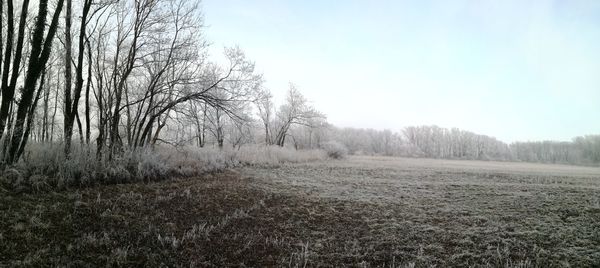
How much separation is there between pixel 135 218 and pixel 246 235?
2.16 metres

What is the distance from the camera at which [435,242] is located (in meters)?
5.20

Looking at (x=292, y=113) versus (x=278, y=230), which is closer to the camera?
(x=278, y=230)

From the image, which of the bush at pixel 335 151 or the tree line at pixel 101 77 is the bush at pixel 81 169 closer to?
the tree line at pixel 101 77

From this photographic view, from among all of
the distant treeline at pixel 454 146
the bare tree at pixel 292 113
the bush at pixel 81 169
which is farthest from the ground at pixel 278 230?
the distant treeline at pixel 454 146

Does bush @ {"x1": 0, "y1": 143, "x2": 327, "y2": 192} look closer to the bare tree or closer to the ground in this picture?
the ground

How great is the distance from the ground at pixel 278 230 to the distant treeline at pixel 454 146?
54.5m

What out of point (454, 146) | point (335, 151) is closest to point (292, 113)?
point (335, 151)

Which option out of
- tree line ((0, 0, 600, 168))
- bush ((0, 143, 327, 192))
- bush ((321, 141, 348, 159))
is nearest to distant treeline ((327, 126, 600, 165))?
bush ((321, 141, 348, 159))

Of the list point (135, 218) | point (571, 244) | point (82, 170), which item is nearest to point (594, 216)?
point (571, 244)

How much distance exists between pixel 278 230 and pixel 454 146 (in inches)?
3622

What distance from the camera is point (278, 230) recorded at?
5691 mm

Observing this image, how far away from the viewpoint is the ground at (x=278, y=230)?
4.28 m

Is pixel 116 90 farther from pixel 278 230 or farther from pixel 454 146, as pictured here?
pixel 454 146

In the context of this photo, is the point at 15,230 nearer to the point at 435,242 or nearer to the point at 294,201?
the point at 294,201
